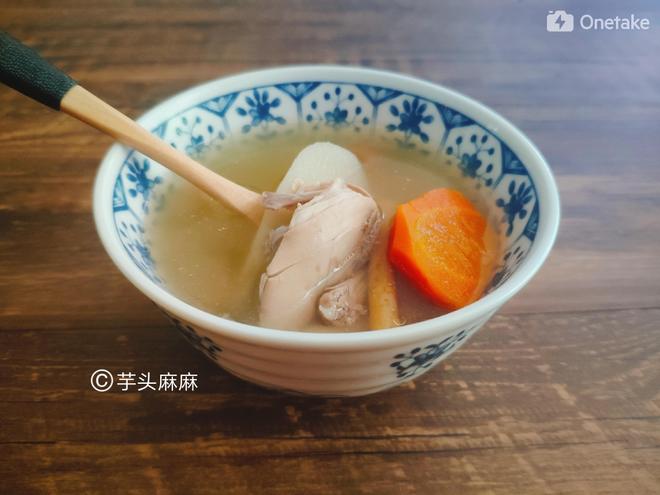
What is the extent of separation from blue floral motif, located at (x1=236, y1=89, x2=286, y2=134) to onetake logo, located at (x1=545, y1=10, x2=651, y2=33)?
118 centimetres

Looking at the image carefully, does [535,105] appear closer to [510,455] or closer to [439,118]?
[439,118]

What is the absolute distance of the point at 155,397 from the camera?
2.72 feet

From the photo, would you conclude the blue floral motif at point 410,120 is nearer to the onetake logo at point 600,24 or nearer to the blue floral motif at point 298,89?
the blue floral motif at point 298,89

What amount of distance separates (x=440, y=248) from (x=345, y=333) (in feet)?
0.99

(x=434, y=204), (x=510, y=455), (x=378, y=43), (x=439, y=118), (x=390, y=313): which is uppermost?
(x=378, y=43)

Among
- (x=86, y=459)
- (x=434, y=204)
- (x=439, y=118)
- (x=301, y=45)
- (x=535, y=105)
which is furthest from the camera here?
(x=301, y=45)

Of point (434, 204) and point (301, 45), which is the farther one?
point (301, 45)

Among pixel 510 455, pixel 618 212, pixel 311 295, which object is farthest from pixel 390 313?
pixel 618 212

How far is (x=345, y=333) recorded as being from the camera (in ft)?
2.07

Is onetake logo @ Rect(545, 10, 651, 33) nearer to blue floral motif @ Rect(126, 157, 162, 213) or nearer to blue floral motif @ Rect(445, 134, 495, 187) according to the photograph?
blue floral motif @ Rect(445, 134, 495, 187)

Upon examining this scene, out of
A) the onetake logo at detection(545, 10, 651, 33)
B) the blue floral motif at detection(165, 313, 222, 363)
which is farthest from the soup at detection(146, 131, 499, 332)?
the onetake logo at detection(545, 10, 651, 33)

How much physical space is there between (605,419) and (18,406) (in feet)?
2.81

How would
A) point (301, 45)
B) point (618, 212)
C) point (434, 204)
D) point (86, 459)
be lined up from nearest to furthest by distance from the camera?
point (86, 459) → point (434, 204) → point (618, 212) → point (301, 45)

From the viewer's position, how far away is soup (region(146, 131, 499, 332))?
871 mm
